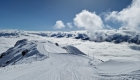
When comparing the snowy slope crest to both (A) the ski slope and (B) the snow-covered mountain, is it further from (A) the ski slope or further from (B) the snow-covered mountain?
(A) the ski slope

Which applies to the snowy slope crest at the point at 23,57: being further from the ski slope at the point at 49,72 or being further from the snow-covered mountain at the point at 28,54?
the ski slope at the point at 49,72

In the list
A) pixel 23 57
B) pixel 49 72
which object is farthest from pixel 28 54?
pixel 49 72

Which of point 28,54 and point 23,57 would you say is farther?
point 28,54

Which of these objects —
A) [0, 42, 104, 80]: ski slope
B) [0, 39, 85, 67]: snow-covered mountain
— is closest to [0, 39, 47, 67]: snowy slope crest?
[0, 39, 85, 67]: snow-covered mountain

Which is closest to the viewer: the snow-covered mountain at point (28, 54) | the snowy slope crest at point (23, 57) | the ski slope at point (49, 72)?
the ski slope at point (49, 72)

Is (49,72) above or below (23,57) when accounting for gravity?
above

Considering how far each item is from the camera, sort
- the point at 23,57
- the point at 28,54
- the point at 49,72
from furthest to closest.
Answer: the point at 28,54
the point at 23,57
the point at 49,72

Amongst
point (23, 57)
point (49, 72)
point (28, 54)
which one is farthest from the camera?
point (28, 54)

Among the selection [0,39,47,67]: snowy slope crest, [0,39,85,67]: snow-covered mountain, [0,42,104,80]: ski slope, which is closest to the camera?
[0,42,104,80]: ski slope

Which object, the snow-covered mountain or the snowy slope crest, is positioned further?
the snow-covered mountain

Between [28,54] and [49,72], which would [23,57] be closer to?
[28,54]

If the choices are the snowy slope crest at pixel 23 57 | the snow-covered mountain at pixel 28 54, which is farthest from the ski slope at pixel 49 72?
the snowy slope crest at pixel 23 57
